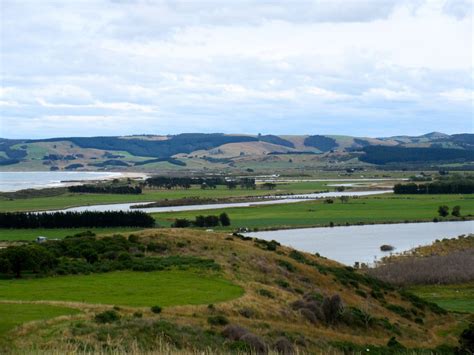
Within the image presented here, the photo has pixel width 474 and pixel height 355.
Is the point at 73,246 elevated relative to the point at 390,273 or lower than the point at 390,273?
elevated

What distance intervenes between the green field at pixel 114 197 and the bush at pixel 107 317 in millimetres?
83420

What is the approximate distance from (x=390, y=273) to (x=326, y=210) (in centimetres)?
4854

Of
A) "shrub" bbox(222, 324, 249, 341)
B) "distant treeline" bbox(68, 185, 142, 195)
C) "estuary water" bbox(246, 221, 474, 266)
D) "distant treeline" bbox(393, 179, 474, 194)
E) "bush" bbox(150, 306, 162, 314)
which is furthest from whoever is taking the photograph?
"distant treeline" bbox(68, 185, 142, 195)

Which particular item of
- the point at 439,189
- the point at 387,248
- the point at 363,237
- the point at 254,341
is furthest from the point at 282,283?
the point at 439,189

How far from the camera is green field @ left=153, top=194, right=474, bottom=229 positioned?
82875mm

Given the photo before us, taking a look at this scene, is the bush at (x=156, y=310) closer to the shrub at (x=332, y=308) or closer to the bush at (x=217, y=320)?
the bush at (x=217, y=320)

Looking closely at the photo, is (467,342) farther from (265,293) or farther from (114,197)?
(114,197)

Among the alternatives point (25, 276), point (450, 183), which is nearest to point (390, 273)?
point (25, 276)

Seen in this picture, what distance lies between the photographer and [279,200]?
11894 centimetres

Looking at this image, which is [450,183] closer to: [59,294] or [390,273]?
[390,273]

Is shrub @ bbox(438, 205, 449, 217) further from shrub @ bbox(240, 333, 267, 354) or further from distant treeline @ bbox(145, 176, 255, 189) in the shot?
shrub @ bbox(240, 333, 267, 354)

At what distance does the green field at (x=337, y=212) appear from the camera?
82875 millimetres

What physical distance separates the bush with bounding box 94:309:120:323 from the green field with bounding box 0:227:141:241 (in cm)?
4431

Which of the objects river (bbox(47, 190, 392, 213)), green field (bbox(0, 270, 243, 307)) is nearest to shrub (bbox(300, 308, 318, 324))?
green field (bbox(0, 270, 243, 307))
